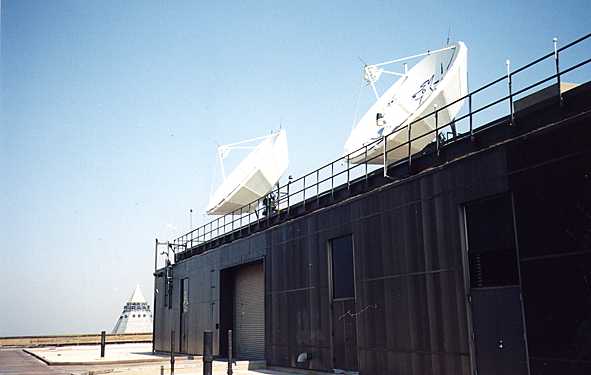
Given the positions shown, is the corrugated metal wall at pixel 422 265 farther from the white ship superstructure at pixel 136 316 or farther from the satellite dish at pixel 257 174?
the white ship superstructure at pixel 136 316

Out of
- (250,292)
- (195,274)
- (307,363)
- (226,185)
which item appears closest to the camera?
(307,363)

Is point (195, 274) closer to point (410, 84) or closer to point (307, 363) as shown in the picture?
point (307, 363)

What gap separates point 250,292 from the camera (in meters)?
30.9

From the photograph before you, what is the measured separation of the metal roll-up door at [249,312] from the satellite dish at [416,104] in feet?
27.9

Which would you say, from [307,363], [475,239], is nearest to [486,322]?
[475,239]

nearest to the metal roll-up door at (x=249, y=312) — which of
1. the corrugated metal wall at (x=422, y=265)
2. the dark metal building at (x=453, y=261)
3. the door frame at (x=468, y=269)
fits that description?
the dark metal building at (x=453, y=261)

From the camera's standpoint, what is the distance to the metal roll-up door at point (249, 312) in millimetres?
29531

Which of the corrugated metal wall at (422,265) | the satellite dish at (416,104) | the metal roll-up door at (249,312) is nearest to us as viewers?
the corrugated metal wall at (422,265)

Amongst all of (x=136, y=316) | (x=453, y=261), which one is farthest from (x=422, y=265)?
(x=136, y=316)

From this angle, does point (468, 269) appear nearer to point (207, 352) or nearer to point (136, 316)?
point (207, 352)

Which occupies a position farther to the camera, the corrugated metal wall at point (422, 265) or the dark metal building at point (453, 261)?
the corrugated metal wall at point (422, 265)

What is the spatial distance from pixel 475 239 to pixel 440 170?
2.25 metres

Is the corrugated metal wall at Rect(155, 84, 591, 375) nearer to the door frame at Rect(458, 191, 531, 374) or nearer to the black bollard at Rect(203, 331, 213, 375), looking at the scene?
the door frame at Rect(458, 191, 531, 374)

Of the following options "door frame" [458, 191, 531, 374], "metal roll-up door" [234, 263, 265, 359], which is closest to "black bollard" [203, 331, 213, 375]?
"door frame" [458, 191, 531, 374]
